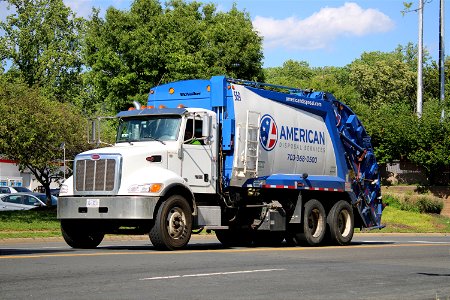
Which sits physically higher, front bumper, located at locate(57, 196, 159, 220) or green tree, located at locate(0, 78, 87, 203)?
green tree, located at locate(0, 78, 87, 203)

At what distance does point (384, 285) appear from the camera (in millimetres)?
11281

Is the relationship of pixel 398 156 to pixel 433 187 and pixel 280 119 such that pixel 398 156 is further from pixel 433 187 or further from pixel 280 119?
pixel 280 119

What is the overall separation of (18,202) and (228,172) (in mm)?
25231

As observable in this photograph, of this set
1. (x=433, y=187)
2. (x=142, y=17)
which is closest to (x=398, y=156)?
(x=433, y=187)

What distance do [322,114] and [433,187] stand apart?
2542 cm

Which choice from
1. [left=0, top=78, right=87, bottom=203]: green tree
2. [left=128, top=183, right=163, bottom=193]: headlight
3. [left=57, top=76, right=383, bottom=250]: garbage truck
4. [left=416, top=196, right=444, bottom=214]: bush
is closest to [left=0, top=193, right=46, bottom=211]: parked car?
[left=0, top=78, right=87, bottom=203]: green tree

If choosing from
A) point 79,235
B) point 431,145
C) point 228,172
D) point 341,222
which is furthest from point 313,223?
point 431,145

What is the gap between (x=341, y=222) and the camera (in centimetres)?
2148

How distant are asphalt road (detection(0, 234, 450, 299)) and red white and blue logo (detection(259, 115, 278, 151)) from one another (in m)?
3.60

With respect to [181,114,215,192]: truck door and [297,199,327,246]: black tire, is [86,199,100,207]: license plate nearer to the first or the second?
[181,114,215,192]: truck door

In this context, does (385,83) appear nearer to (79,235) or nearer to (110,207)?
(79,235)

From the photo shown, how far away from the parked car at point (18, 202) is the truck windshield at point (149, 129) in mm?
23965

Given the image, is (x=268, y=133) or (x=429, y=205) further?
(x=429, y=205)

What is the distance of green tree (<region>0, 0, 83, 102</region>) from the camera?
73812 millimetres
